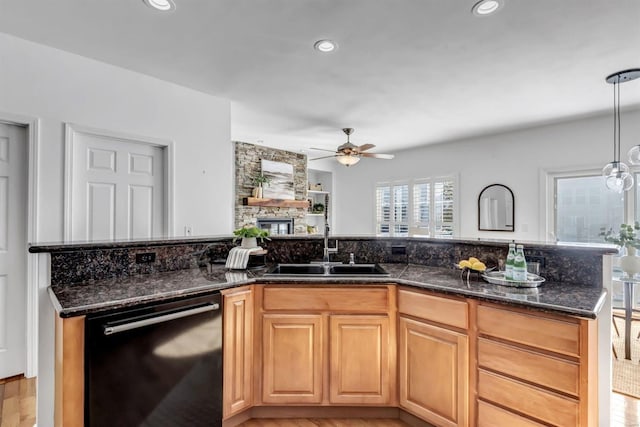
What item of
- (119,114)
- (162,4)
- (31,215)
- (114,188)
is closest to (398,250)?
(162,4)

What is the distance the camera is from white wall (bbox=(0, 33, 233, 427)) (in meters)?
2.52

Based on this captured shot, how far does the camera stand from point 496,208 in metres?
5.61

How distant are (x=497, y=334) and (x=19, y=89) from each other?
362cm

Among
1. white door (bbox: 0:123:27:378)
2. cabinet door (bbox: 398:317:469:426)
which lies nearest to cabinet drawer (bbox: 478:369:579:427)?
cabinet door (bbox: 398:317:469:426)

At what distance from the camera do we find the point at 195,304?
5.92 feet

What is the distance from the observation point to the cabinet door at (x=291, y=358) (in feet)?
6.90

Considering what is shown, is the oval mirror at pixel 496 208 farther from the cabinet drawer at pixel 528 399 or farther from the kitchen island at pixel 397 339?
the cabinet drawer at pixel 528 399

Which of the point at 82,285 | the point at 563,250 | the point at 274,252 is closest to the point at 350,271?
the point at 274,252

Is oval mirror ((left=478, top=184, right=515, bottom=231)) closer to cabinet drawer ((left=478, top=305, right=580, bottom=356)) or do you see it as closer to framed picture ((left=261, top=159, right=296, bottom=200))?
framed picture ((left=261, top=159, right=296, bottom=200))

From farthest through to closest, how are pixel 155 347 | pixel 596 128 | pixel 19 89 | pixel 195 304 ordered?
pixel 596 128 < pixel 19 89 < pixel 195 304 < pixel 155 347

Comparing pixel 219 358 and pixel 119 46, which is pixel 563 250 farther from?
pixel 119 46

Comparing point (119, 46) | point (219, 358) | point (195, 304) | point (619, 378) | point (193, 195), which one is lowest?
point (619, 378)

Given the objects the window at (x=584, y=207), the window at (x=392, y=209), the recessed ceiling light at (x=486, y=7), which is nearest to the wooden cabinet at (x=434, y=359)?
the recessed ceiling light at (x=486, y=7)

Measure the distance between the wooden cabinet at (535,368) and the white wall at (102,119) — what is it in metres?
2.20
